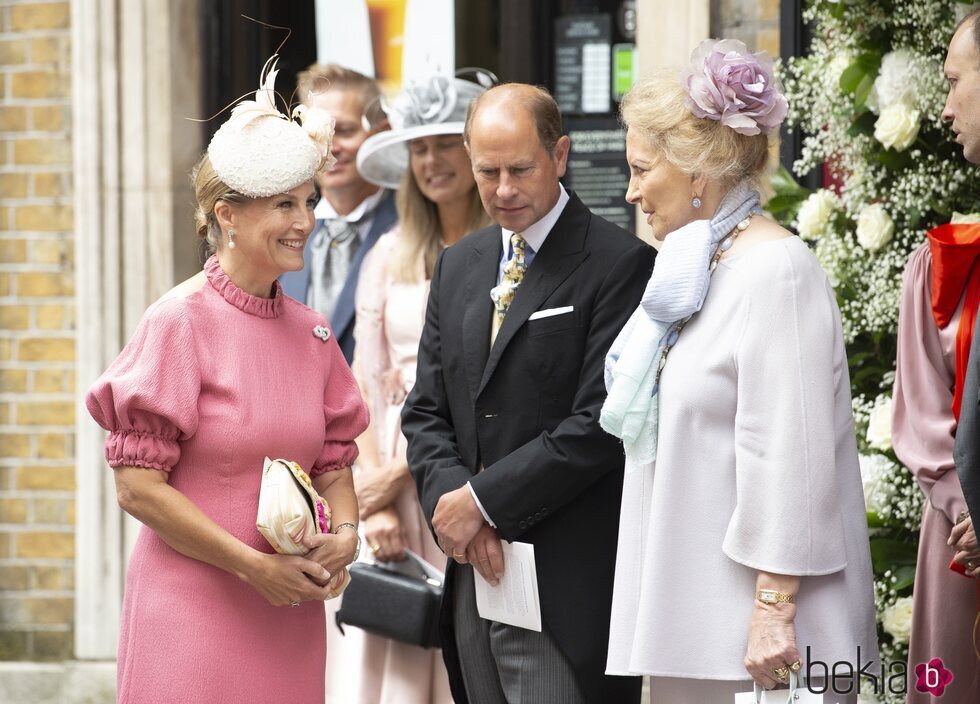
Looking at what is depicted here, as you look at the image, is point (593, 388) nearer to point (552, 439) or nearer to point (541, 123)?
point (552, 439)

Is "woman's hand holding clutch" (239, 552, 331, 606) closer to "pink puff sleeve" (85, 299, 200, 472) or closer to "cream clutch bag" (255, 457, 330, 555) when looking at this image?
"cream clutch bag" (255, 457, 330, 555)

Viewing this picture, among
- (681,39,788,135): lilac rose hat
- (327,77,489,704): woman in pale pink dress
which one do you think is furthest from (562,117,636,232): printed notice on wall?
(681,39,788,135): lilac rose hat

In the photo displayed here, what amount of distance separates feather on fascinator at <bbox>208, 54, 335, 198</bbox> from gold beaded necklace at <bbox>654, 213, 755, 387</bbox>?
0.88m

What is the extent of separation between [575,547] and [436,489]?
36cm

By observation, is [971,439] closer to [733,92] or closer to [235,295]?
[733,92]

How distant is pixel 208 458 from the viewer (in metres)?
2.80

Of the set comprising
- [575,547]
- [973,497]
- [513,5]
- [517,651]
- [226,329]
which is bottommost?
[517,651]

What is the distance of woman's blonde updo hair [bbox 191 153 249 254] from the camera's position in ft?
9.48

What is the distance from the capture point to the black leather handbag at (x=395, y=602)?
375cm

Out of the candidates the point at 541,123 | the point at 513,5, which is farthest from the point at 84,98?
the point at 541,123

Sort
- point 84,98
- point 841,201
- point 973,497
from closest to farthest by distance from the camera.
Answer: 1. point 973,497
2. point 841,201
3. point 84,98

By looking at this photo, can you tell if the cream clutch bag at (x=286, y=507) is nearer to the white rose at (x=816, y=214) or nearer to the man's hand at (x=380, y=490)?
the man's hand at (x=380, y=490)

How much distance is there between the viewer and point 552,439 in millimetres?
3039

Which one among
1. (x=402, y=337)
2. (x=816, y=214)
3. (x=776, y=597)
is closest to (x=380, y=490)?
(x=402, y=337)
